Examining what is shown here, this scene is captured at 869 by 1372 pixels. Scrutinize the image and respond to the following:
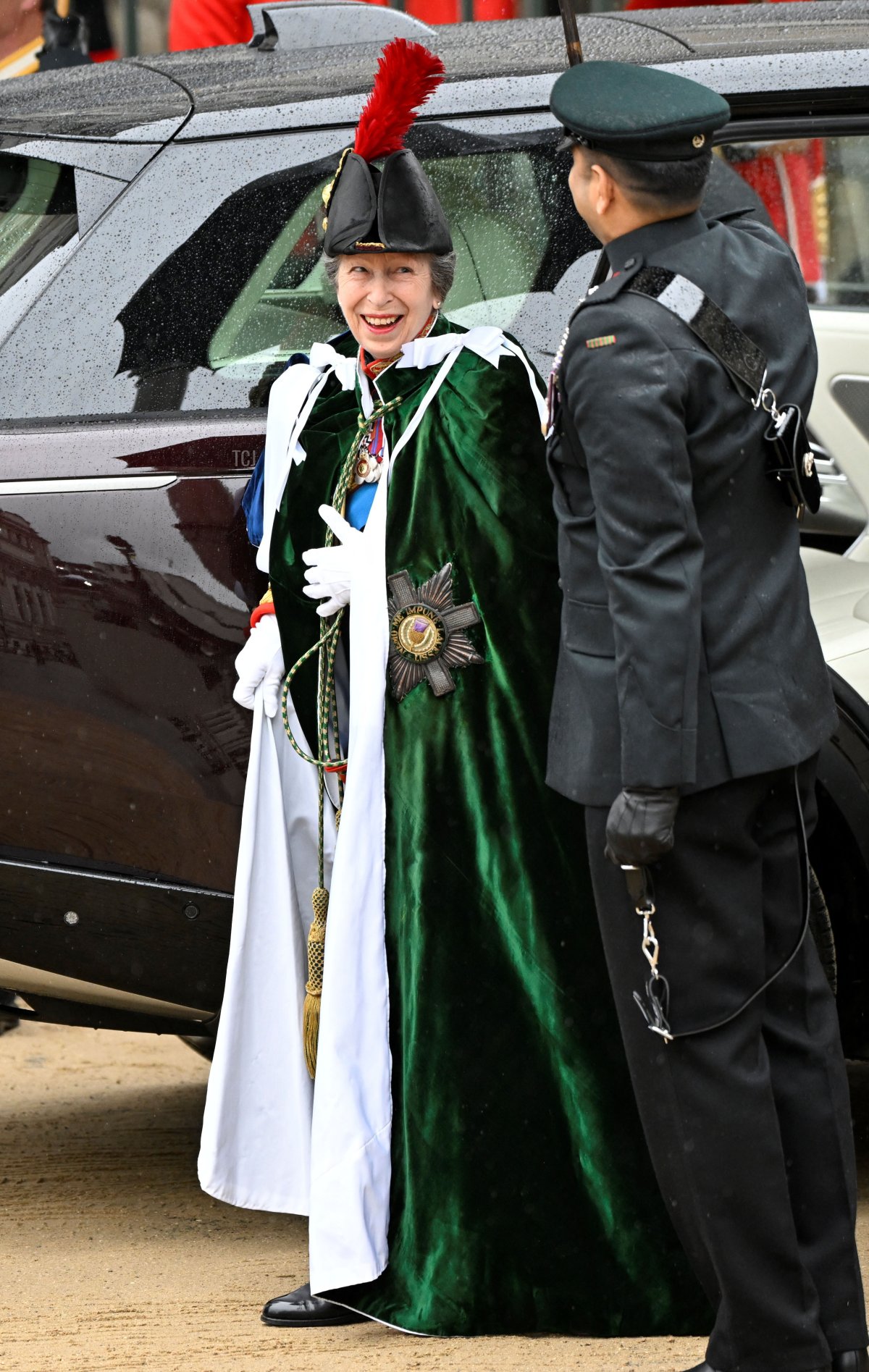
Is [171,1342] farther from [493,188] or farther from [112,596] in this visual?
[493,188]

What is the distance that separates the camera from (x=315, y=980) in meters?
3.00

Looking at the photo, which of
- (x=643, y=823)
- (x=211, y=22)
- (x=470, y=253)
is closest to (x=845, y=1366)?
(x=643, y=823)

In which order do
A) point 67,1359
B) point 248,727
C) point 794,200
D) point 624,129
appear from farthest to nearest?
point 794,200
point 248,727
point 67,1359
point 624,129

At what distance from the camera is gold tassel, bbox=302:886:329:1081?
300 cm

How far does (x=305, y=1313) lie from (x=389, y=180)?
175 centimetres

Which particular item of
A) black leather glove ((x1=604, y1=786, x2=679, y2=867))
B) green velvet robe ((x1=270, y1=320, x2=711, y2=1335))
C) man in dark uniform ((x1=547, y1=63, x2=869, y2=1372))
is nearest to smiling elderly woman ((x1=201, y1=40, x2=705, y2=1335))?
green velvet robe ((x1=270, y1=320, x2=711, y2=1335))

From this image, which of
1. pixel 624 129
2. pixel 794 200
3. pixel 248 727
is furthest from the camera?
pixel 794 200

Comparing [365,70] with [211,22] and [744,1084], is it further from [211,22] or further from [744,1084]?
[211,22]

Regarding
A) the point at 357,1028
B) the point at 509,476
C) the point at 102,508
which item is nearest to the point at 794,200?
the point at 509,476

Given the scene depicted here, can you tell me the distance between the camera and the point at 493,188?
316cm

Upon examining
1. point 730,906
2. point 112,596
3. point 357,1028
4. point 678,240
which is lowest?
point 357,1028

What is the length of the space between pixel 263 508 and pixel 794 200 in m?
1.13

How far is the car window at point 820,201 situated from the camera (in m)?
3.22

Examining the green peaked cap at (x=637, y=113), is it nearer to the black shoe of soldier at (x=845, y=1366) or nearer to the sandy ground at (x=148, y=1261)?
the black shoe of soldier at (x=845, y=1366)
